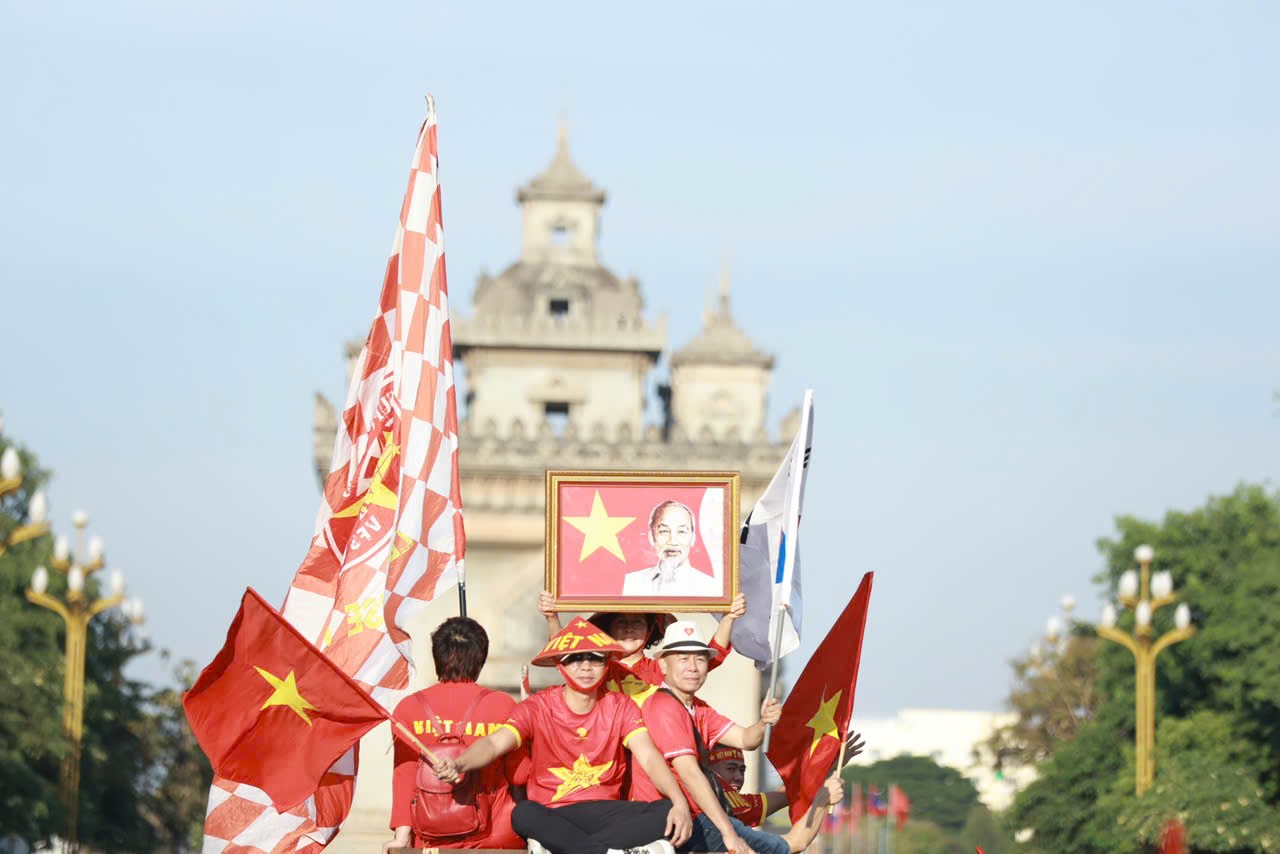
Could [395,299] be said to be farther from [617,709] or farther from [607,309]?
[607,309]

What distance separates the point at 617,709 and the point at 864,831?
4941cm

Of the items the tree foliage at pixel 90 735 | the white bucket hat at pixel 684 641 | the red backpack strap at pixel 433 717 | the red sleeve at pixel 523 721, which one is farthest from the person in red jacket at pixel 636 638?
the tree foliage at pixel 90 735

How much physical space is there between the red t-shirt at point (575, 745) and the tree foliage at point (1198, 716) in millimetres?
31584

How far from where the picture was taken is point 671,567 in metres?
13.4

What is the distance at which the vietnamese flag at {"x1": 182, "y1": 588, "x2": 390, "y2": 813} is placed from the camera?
42.6ft

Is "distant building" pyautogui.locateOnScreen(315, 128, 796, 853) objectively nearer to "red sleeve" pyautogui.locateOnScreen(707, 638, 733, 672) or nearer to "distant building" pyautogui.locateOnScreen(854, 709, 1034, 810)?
"distant building" pyautogui.locateOnScreen(854, 709, 1034, 810)

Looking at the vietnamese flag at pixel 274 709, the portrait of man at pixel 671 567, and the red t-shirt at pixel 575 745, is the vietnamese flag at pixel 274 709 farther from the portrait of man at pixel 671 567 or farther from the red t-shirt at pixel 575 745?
the portrait of man at pixel 671 567

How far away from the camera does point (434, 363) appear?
15.7 metres

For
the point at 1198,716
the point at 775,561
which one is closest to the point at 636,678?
the point at 775,561

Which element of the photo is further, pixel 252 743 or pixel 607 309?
pixel 607 309

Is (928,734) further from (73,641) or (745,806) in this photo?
(745,806)

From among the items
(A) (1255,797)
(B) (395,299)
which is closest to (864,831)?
(A) (1255,797)

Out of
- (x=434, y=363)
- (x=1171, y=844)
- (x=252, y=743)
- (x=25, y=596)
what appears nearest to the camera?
(x=1171, y=844)

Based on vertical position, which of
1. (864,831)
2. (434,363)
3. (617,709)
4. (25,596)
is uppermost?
(434,363)
